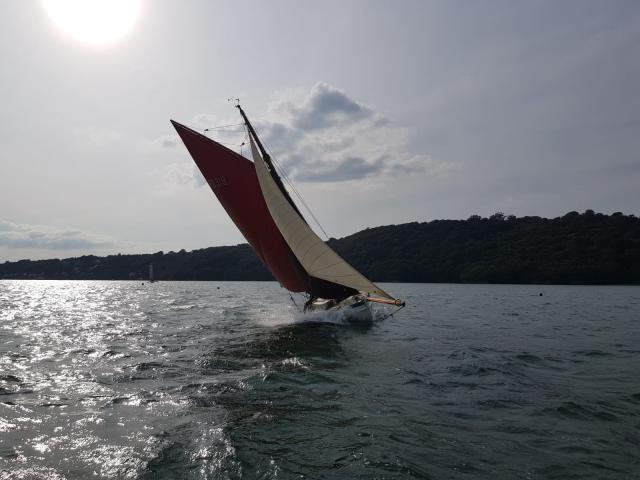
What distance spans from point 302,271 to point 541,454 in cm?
2250

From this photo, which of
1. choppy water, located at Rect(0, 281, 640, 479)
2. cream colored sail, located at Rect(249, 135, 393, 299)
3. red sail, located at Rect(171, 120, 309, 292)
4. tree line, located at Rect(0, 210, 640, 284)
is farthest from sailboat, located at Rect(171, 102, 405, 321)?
tree line, located at Rect(0, 210, 640, 284)

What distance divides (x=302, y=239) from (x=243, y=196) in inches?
260

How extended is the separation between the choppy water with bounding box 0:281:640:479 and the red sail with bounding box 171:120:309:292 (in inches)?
376

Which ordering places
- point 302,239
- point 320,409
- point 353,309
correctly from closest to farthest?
point 320,409, point 302,239, point 353,309

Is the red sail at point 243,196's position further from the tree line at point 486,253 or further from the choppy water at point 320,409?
the tree line at point 486,253

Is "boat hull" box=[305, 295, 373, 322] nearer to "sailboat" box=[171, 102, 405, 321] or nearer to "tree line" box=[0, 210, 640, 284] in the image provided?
"sailboat" box=[171, 102, 405, 321]

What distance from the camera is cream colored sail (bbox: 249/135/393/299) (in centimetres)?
2433

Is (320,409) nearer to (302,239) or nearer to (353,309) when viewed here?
(302,239)

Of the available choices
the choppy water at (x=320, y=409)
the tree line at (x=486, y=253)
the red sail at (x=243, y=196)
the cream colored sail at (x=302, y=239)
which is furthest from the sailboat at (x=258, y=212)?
the tree line at (x=486, y=253)

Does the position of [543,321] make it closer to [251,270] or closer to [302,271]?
[302,271]

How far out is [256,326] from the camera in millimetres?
28297

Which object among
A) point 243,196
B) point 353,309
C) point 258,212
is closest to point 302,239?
point 258,212

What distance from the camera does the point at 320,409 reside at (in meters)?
10.2

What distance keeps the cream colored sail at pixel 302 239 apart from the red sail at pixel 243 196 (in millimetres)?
3018
